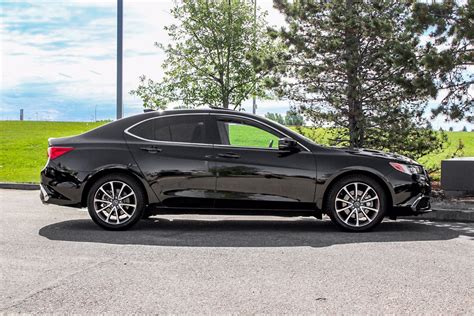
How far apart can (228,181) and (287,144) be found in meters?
0.89

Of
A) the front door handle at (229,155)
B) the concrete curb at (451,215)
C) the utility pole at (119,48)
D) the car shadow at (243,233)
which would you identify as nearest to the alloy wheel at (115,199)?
the car shadow at (243,233)

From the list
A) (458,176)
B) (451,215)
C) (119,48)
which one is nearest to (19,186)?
(119,48)

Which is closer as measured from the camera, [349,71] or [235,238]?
[235,238]

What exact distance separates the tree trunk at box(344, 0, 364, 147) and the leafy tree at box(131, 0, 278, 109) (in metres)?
5.29

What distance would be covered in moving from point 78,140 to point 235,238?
2.48 m

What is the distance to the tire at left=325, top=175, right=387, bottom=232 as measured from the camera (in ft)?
25.5

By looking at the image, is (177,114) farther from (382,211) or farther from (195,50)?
(195,50)

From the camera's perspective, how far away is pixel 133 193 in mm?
7742

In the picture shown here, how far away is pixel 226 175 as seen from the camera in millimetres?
7762

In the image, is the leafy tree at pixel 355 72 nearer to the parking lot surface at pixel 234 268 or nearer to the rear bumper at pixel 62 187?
the parking lot surface at pixel 234 268

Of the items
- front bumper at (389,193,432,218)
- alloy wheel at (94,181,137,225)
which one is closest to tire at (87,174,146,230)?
alloy wheel at (94,181,137,225)

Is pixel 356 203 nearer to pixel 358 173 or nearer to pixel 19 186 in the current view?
pixel 358 173

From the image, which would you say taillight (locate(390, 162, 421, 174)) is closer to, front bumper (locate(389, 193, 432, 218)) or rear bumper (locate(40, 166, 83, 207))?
front bumper (locate(389, 193, 432, 218))

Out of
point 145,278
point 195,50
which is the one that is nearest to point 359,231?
point 145,278
